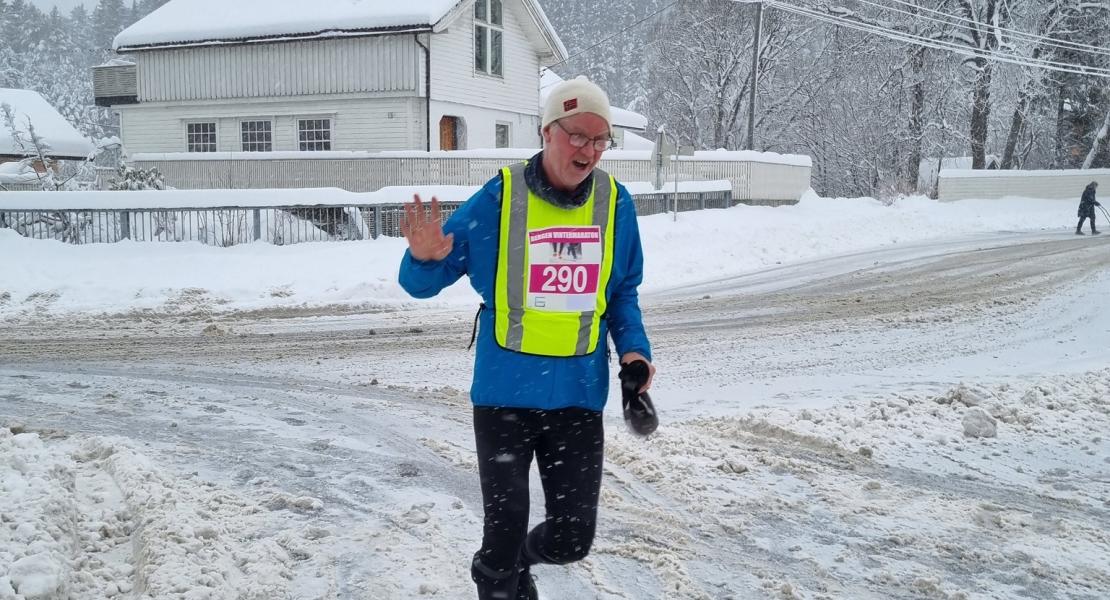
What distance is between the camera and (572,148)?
9.50 ft

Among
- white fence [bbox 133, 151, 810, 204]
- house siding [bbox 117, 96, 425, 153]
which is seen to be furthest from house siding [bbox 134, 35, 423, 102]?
white fence [bbox 133, 151, 810, 204]

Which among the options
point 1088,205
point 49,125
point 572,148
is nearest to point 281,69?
point 1088,205

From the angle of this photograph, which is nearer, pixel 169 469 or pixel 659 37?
pixel 169 469

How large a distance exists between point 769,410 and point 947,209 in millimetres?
24637

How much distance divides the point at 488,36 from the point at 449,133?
3.47 metres

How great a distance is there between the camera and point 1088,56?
3531 cm

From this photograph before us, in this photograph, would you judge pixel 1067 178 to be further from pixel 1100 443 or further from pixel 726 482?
pixel 726 482

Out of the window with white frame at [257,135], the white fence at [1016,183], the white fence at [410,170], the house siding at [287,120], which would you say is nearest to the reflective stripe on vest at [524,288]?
the white fence at [410,170]

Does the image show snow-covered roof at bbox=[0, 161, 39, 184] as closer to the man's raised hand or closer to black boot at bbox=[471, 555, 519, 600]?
the man's raised hand

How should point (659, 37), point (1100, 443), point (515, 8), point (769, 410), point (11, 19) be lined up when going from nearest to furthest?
1. point (1100, 443)
2. point (769, 410)
3. point (515, 8)
4. point (659, 37)
5. point (11, 19)

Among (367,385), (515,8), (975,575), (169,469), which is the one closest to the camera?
(975,575)

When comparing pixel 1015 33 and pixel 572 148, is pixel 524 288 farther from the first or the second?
pixel 1015 33

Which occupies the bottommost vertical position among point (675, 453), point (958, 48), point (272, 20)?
point (675, 453)

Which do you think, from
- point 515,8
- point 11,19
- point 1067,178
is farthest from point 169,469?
point 11,19
